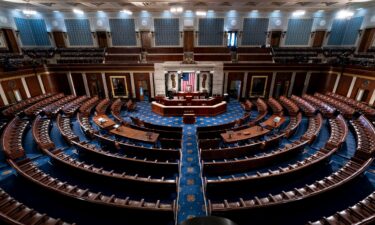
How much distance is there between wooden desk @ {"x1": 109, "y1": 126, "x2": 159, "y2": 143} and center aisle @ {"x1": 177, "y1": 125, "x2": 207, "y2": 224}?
140cm

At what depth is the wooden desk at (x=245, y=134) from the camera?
7.00 meters

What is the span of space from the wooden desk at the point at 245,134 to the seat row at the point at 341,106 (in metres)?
5.27

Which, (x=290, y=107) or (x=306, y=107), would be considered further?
(x=290, y=107)

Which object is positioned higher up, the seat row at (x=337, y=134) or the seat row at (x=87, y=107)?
the seat row at (x=337, y=134)

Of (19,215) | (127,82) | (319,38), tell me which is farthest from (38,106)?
(319,38)

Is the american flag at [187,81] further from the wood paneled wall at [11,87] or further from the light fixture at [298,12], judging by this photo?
the wood paneled wall at [11,87]

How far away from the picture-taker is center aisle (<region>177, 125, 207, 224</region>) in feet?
14.3

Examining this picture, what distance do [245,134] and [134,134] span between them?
485cm

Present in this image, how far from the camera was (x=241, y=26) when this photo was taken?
16.2 m

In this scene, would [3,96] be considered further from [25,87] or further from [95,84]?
[95,84]

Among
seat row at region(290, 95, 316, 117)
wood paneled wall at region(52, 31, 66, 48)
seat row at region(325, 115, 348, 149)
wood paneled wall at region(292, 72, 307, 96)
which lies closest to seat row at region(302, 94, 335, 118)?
seat row at region(290, 95, 316, 117)

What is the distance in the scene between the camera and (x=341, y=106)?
10.0 m

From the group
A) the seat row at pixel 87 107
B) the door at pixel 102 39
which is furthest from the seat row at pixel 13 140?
the door at pixel 102 39

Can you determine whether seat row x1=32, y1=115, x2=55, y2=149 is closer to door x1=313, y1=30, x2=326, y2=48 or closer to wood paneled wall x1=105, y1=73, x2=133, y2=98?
wood paneled wall x1=105, y1=73, x2=133, y2=98
